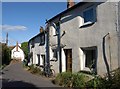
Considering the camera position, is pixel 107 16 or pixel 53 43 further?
pixel 53 43

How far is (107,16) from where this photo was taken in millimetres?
11695

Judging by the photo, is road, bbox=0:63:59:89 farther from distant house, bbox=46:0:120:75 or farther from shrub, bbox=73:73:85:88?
distant house, bbox=46:0:120:75

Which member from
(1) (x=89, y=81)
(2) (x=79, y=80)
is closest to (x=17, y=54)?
(2) (x=79, y=80)

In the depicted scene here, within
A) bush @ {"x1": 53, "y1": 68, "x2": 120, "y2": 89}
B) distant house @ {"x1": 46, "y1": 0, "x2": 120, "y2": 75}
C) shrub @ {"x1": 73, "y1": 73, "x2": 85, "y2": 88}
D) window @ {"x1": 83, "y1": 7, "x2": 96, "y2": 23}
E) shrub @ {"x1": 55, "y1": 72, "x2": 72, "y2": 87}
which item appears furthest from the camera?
window @ {"x1": 83, "y1": 7, "x2": 96, "y2": 23}

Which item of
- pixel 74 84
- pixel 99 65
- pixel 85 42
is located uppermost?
pixel 85 42

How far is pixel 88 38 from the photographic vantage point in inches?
539

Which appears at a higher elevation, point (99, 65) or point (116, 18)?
point (116, 18)

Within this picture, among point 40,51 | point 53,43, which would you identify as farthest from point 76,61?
Result: point 40,51

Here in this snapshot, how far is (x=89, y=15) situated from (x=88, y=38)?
1.51m

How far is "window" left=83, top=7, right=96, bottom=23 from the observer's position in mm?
13680

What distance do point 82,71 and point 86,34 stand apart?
2.31 meters

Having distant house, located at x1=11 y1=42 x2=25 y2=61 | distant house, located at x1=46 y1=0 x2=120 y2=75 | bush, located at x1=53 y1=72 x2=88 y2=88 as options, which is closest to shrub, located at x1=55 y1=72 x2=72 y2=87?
bush, located at x1=53 y1=72 x2=88 y2=88

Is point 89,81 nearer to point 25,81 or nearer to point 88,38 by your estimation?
point 88,38

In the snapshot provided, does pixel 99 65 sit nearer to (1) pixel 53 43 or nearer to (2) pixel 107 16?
(2) pixel 107 16
